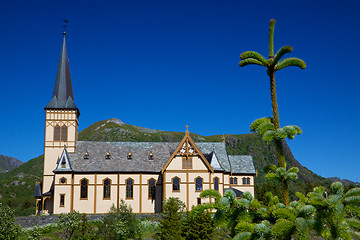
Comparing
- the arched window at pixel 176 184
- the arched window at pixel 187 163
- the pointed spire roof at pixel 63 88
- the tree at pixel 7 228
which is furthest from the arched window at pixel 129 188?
the tree at pixel 7 228

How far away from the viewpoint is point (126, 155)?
54.9 m

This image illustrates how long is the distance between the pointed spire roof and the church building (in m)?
0.14

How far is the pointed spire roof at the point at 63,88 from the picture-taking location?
185ft

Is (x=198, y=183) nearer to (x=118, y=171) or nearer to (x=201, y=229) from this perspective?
(x=118, y=171)

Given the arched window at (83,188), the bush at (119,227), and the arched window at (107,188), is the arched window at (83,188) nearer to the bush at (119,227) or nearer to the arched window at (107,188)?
the arched window at (107,188)

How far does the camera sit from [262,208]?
7910mm

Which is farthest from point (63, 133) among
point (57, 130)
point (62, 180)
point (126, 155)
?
point (126, 155)

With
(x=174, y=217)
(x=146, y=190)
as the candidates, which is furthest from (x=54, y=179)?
(x=174, y=217)

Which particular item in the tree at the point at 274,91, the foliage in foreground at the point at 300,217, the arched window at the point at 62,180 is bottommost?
the foliage in foreground at the point at 300,217

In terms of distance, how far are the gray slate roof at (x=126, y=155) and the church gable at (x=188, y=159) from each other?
3526 mm

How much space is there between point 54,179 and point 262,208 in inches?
1927

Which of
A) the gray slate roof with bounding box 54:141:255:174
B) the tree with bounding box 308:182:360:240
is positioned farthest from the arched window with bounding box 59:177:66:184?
the tree with bounding box 308:182:360:240

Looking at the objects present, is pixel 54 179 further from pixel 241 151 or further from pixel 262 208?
pixel 241 151

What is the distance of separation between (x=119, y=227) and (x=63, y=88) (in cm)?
2906
